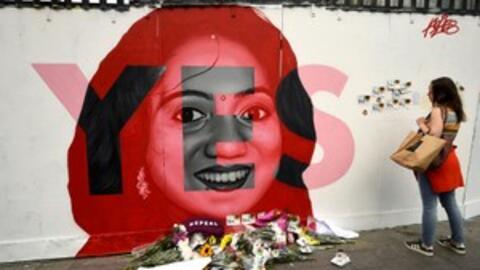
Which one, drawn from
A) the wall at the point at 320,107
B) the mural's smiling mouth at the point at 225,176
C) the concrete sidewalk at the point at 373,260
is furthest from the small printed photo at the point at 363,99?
the concrete sidewalk at the point at 373,260

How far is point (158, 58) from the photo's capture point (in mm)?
3971

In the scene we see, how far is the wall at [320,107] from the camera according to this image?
3795 millimetres

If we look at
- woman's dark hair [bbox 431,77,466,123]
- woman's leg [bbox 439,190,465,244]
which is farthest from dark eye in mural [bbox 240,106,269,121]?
woman's leg [bbox 439,190,465,244]

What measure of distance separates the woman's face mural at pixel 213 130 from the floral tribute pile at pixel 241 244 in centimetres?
22

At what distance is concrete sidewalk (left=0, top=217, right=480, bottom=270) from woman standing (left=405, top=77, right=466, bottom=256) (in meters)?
0.13

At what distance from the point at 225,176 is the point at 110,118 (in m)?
1.34

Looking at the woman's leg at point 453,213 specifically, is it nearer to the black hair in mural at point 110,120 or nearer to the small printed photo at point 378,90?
the small printed photo at point 378,90

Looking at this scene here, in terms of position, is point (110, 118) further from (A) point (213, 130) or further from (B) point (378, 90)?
(B) point (378, 90)

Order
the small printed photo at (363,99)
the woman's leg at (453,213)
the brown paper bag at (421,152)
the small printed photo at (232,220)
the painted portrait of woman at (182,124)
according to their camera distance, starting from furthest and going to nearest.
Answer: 1. the small printed photo at (363,99)
2. the small printed photo at (232,220)
3. the woman's leg at (453,213)
4. the painted portrait of woman at (182,124)
5. the brown paper bag at (421,152)

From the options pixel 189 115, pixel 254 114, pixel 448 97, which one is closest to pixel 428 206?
pixel 448 97

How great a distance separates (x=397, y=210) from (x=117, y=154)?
11.0 feet

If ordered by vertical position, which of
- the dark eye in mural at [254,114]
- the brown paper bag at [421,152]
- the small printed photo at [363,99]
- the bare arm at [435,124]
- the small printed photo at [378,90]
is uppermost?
the small printed photo at [378,90]

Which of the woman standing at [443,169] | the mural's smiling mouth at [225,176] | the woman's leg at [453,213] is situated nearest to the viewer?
the woman standing at [443,169]

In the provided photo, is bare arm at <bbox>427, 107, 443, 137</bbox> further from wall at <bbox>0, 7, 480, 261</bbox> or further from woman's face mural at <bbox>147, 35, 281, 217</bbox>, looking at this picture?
woman's face mural at <bbox>147, 35, 281, 217</bbox>
